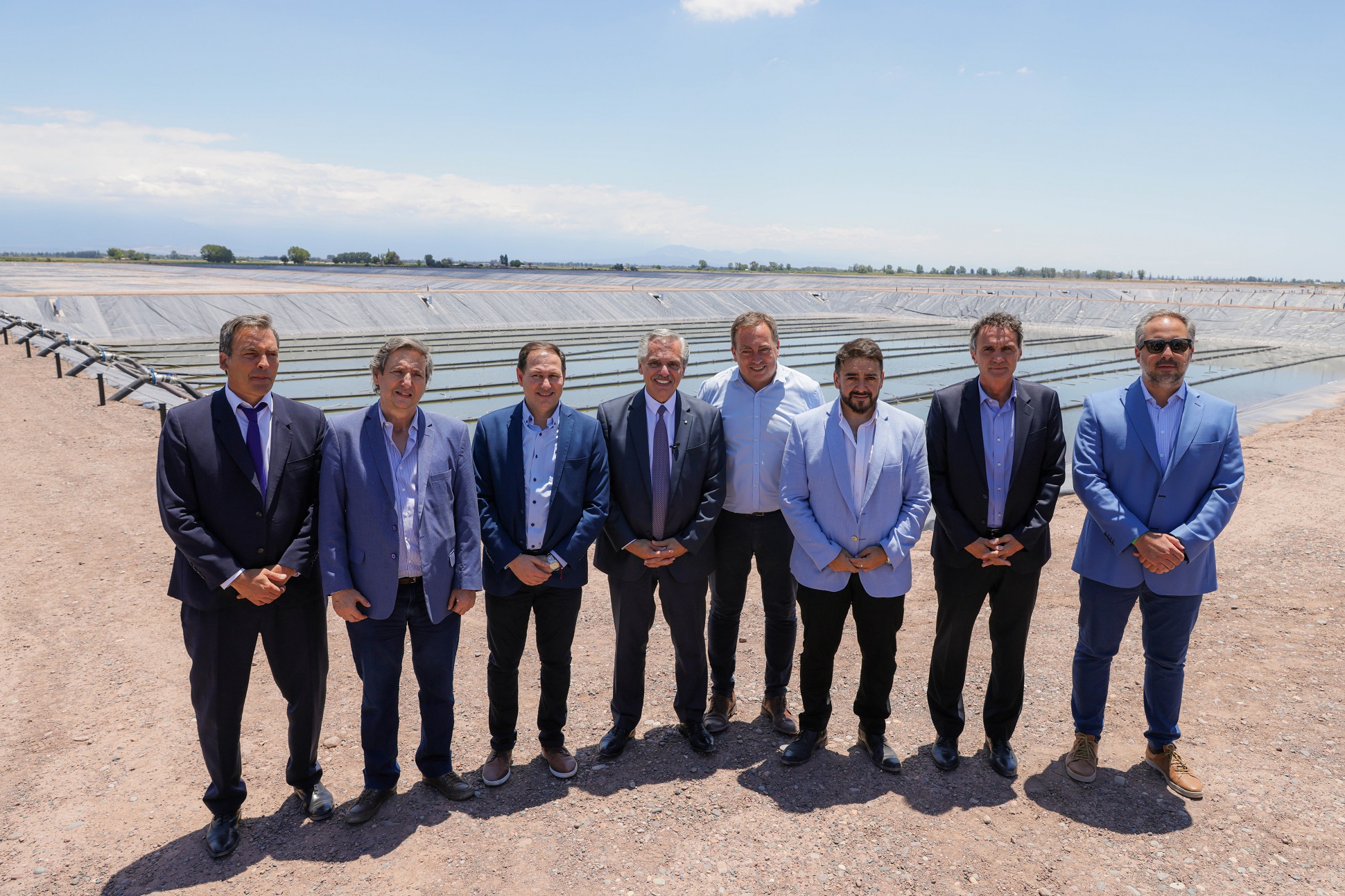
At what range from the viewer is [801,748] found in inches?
128

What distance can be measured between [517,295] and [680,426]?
1045 inches

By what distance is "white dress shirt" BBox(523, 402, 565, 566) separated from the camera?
311 cm

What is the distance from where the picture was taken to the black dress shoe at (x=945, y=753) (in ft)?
10.5

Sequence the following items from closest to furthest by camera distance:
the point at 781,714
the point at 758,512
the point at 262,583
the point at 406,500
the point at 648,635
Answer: the point at 262,583 → the point at 406,500 → the point at 648,635 → the point at 758,512 → the point at 781,714

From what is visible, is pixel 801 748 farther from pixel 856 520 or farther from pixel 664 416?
pixel 664 416

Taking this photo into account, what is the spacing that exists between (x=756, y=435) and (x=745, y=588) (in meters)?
0.71

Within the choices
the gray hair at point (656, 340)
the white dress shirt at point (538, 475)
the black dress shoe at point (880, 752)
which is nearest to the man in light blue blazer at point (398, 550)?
the white dress shirt at point (538, 475)

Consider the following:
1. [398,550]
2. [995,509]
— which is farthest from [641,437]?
[995,509]

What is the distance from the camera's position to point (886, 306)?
1449 inches

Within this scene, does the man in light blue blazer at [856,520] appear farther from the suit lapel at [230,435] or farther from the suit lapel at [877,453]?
the suit lapel at [230,435]

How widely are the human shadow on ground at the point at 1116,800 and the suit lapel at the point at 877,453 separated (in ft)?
4.46

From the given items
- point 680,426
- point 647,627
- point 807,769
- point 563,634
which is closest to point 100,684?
point 563,634

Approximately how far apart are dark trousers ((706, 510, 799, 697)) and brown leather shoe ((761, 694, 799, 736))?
0.11ft

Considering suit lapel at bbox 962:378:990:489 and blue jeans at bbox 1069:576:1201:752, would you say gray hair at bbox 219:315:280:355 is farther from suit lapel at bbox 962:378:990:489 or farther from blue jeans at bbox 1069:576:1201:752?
blue jeans at bbox 1069:576:1201:752
